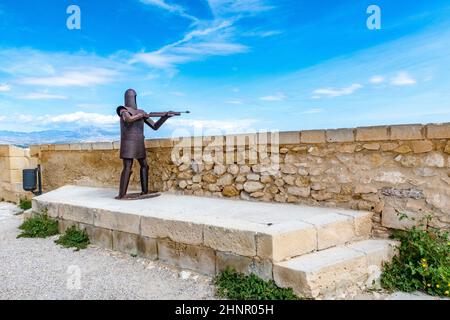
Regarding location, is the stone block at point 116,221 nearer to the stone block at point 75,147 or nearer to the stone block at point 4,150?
the stone block at point 75,147

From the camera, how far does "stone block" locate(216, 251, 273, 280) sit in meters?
3.18

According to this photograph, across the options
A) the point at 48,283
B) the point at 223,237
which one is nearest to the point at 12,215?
the point at 48,283

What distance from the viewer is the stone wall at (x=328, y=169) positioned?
377 centimetres

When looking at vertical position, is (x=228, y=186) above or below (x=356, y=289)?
above

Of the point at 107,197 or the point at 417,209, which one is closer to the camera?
the point at 417,209

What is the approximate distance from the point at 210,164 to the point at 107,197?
6.26 feet

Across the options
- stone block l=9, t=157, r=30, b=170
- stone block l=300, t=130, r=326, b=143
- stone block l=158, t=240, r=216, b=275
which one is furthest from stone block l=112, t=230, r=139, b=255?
stone block l=9, t=157, r=30, b=170

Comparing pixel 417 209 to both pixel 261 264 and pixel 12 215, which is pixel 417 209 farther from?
pixel 12 215

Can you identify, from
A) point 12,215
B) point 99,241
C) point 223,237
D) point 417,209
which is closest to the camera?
point 223,237

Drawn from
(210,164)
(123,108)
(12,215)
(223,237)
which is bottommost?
(12,215)

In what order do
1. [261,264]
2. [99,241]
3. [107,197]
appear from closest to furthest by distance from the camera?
[261,264] → [99,241] → [107,197]

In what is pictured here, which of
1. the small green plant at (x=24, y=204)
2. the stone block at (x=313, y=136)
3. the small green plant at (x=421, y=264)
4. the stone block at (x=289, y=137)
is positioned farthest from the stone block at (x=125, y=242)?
the small green plant at (x=24, y=204)

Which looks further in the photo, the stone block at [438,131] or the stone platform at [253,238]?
the stone block at [438,131]

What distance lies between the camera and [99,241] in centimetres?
486
